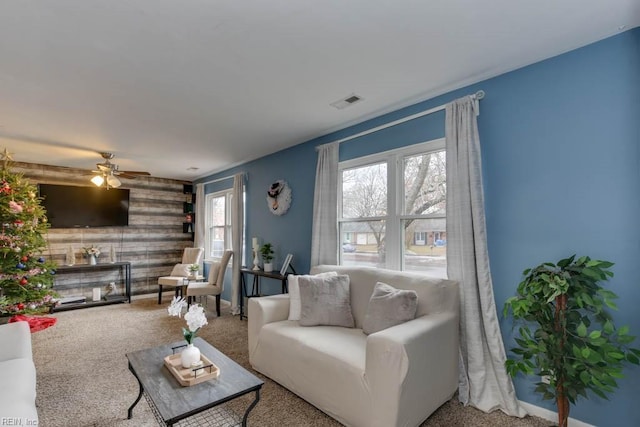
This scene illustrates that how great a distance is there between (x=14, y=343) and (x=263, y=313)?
Answer: 1.75 metres

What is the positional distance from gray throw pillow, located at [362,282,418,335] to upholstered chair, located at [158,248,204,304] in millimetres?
4123

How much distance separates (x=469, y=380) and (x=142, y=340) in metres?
3.52

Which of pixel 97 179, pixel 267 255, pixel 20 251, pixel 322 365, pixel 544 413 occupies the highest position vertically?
pixel 97 179

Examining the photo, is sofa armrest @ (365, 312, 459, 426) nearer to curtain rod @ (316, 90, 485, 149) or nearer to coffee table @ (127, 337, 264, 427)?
coffee table @ (127, 337, 264, 427)

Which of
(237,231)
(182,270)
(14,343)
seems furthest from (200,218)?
(14,343)

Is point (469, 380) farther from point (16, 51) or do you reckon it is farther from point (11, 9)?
point (16, 51)

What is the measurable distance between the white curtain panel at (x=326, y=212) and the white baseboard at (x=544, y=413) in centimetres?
204

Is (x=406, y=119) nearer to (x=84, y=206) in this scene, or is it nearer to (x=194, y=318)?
(x=194, y=318)

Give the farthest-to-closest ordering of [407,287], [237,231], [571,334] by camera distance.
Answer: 1. [237,231]
2. [407,287]
3. [571,334]

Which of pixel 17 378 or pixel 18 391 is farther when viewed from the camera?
pixel 17 378

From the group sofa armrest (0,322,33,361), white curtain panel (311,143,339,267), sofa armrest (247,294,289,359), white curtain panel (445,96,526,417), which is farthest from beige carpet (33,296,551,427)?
white curtain panel (311,143,339,267)

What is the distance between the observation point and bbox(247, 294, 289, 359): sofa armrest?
111 inches

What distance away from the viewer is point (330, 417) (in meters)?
2.15

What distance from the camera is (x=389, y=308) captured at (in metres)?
2.35
